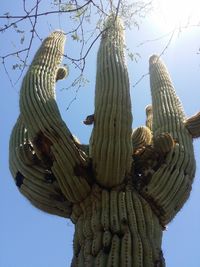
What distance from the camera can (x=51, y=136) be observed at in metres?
4.02

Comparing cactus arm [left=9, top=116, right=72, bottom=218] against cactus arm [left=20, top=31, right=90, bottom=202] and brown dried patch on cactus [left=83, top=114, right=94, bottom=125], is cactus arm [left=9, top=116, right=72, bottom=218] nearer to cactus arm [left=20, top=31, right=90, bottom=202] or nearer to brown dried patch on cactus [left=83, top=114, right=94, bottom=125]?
cactus arm [left=20, top=31, right=90, bottom=202]

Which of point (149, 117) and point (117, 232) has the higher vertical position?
point (149, 117)

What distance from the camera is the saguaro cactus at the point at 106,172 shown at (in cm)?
360

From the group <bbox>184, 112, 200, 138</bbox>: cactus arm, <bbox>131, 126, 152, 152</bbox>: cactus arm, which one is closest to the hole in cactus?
<bbox>131, 126, 152, 152</bbox>: cactus arm

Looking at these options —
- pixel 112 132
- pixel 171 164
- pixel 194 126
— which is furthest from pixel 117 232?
pixel 194 126

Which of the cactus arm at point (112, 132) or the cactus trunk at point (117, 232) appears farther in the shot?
the cactus arm at point (112, 132)

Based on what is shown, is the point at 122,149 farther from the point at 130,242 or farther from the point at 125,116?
the point at 130,242

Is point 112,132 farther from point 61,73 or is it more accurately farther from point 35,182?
point 61,73

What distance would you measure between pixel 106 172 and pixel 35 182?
64 cm

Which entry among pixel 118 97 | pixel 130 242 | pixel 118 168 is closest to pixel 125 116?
pixel 118 97

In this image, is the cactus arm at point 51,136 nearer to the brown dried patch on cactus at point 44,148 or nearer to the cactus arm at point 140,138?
the brown dried patch on cactus at point 44,148

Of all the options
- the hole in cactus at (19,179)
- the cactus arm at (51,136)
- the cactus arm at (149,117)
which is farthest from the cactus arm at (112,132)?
the cactus arm at (149,117)

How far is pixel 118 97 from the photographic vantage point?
406 centimetres

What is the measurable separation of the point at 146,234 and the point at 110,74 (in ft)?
4.72
